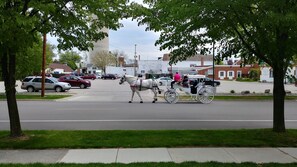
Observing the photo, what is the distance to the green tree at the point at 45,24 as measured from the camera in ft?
27.3

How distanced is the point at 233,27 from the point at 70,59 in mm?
156331

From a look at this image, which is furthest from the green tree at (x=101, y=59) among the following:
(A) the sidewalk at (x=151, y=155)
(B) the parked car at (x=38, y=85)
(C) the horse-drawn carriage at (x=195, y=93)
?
(A) the sidewalk at (x=151, y=155)

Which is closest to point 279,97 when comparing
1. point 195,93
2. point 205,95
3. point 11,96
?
point 11,96

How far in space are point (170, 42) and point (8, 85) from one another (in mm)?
4762

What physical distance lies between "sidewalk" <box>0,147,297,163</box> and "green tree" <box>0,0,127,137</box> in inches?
93.1

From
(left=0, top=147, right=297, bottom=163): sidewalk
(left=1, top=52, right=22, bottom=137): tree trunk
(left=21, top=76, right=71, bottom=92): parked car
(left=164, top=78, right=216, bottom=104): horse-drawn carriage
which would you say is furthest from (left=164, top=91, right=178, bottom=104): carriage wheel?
(left=21, top=76, right=71, bottom=92): parked car

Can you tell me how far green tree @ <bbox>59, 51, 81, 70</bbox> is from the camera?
157 meters

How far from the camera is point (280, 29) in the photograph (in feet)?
28.6

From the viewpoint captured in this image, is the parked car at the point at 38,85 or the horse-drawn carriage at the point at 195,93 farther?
the parked car at the point at 38,85

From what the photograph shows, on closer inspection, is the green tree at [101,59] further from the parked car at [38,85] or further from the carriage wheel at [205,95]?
the carriage wheel at [205,95]

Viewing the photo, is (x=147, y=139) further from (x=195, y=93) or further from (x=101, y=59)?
(x=101, y=59)

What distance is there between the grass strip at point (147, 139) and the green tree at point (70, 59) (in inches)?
5820

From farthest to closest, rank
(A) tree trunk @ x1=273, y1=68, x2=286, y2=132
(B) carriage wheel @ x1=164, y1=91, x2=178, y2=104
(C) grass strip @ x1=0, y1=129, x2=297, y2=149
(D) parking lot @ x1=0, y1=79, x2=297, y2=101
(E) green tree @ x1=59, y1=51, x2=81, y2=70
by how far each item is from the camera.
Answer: (E) green tree @ x1=59, y1=51, x2=81, y2=70
(D) parking lot @ x1=0, y1=79, x2=297, y2=101
(B) carriage wheel @ x1=164, y1=91, x2=178, y2=104
(A) tree trunk @ x1=273, y1=68, x2=286, y2=132
(C) grass strip @ x1=0, y1=129, x2=297, y2=149

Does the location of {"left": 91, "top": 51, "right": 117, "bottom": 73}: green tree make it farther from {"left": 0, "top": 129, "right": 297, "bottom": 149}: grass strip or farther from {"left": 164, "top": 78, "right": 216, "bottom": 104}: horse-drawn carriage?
{"left": 0, "top": 129, "right": 297, "bottom": 149}: grass strip
